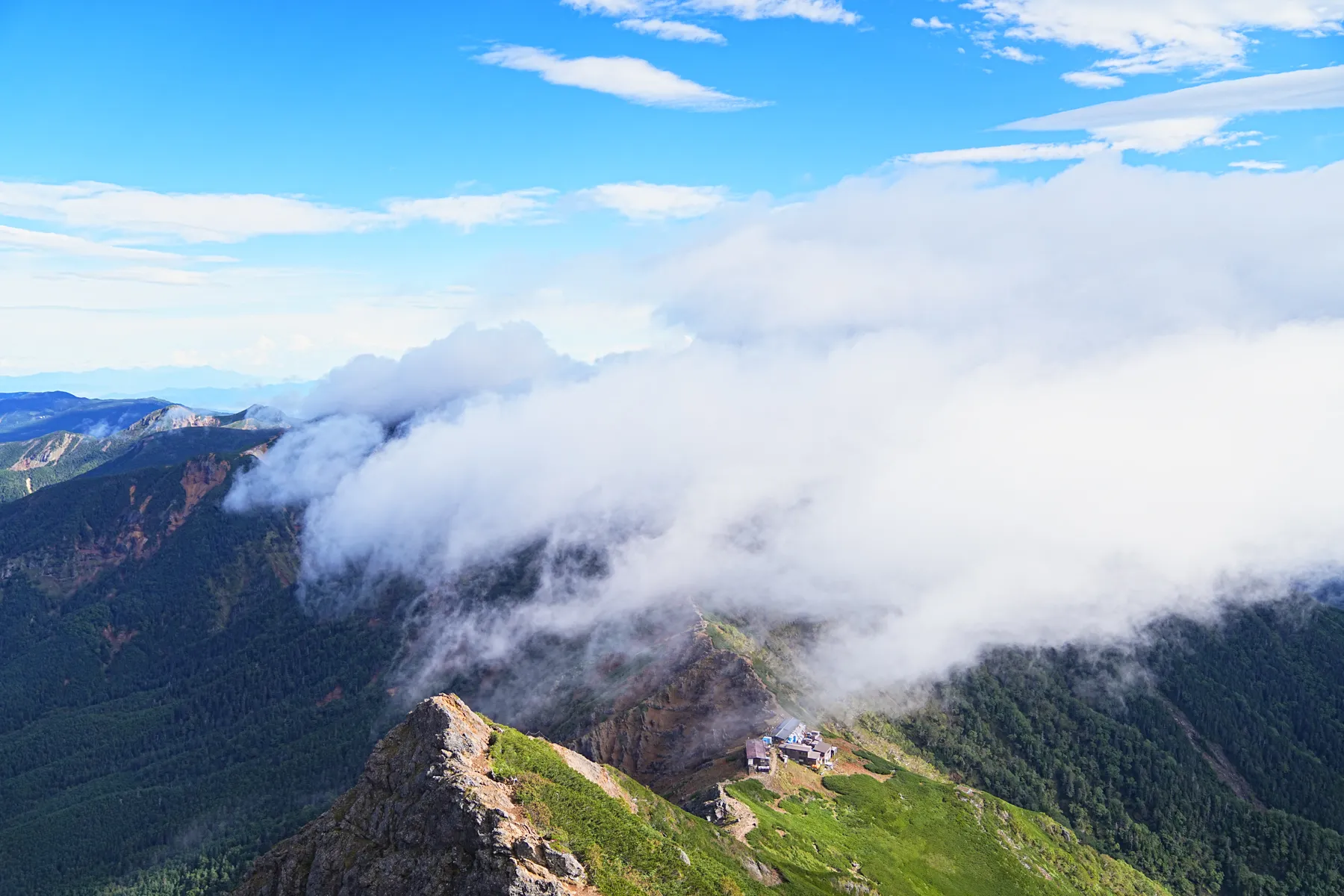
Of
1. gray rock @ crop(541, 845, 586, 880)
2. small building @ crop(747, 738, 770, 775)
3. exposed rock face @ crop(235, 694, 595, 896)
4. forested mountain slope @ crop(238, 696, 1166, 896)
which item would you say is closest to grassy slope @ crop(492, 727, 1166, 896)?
forested mountain slope @ crop(238, 696, 1166, 896)

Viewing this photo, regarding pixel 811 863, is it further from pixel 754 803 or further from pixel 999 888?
pixel 999 888

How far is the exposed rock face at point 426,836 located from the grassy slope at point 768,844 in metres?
5.95

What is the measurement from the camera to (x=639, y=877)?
105750 mm

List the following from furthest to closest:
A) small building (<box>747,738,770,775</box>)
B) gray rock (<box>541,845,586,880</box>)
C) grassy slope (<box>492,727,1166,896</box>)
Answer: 1. small building (<box>747,738,770,775</box>)
2. grassy slope (<box>492,727,1166,896</box>)
3. gray rock (<box>541,845,586,880</box>)

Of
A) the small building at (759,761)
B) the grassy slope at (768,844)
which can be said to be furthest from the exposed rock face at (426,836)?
the small building at (759,761)

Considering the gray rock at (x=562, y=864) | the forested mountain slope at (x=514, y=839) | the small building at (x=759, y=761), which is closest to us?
the gray rock at (x=562, y=864)

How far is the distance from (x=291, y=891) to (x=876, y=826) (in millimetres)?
127879

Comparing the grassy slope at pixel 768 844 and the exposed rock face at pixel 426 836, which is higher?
the exposed rock face at pixel 426 836

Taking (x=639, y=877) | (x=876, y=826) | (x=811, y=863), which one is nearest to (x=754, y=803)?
(x=811, y=863)

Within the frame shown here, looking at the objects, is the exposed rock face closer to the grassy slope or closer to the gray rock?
the gray rock

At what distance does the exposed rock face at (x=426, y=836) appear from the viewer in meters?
97.9

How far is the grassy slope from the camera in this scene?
10912cm

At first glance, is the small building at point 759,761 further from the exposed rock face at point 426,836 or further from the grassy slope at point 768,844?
the exposed rock face at point 426,836

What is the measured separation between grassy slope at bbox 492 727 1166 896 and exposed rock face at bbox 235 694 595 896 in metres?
5.95
